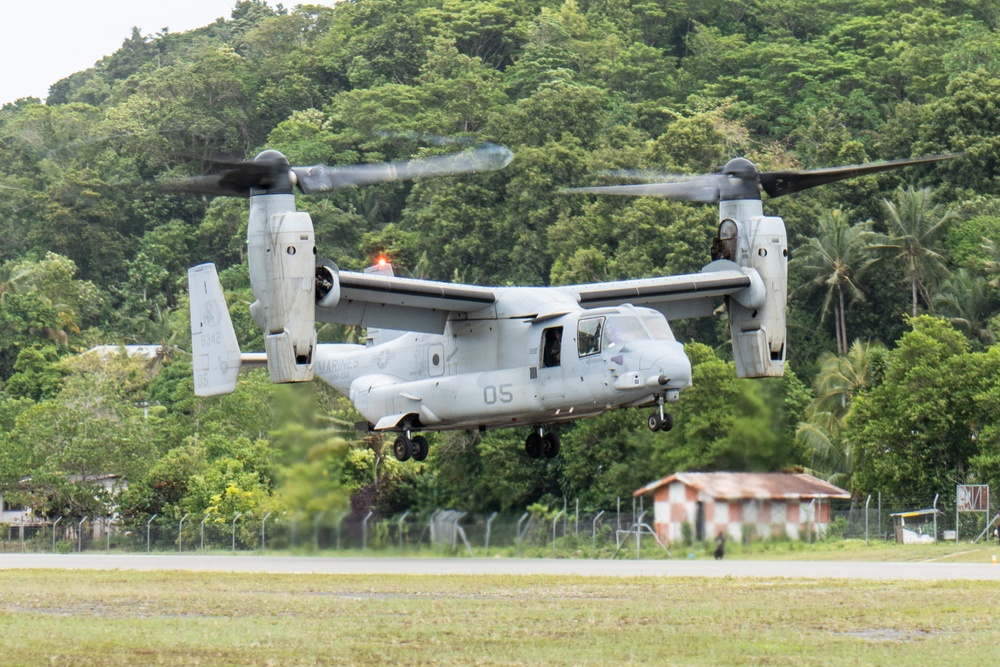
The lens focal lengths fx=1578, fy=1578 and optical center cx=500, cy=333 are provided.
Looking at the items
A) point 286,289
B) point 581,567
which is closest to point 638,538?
point 581,567

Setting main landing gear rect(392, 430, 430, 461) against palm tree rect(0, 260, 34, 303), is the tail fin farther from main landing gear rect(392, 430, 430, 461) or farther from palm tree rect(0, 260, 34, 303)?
palm tree rect(0, 260, 34, 303)

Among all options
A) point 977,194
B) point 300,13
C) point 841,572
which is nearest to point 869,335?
point 977,194

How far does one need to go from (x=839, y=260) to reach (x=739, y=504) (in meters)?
42.5

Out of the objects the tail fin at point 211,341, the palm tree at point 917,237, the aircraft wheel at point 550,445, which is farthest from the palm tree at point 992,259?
the tail fin at point 211,341

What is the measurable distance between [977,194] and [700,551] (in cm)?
4686

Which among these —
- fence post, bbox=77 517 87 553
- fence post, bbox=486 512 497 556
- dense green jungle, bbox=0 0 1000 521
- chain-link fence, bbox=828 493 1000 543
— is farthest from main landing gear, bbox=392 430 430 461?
fence post, bbox=77 517 87 553

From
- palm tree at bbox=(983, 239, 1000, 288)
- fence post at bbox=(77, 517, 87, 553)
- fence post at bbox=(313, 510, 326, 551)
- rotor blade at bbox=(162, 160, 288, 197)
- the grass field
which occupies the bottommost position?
the grass field

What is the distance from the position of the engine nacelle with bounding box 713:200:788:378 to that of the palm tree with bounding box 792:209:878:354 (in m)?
37.4

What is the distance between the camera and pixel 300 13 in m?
136

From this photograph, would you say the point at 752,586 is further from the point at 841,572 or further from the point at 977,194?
the point at 977,194

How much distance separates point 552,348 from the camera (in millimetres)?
32094

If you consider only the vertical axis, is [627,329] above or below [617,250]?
below

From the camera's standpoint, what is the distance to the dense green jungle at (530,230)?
1807 inches

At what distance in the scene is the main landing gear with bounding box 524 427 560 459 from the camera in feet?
113
